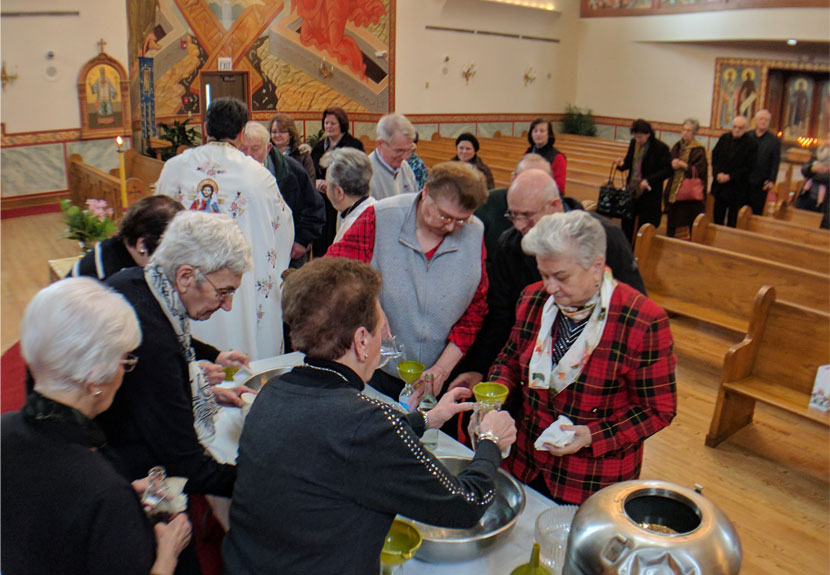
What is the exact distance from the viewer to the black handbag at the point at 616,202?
7.35 metres

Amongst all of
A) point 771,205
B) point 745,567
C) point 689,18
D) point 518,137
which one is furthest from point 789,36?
point 745,567

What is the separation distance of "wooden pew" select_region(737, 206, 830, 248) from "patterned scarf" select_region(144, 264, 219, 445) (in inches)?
226

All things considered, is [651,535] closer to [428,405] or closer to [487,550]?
[487,550]

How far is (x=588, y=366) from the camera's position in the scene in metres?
2.14

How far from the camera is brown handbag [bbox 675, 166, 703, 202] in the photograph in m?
8.08

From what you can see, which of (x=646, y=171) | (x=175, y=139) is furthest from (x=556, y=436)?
(x=175, y=139)

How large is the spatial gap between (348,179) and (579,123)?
12066 millimetres

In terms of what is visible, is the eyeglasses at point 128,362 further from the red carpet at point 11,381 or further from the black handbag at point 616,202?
the black handbag at point 616,202

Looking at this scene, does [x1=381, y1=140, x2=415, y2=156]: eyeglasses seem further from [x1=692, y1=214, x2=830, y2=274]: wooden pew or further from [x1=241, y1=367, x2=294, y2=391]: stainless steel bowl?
[x1=692, y1=214, x2=830, y2=274]: wooden pew

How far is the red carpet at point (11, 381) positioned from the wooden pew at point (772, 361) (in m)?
4.11

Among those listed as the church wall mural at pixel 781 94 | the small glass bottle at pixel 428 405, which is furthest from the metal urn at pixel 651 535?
the church wall mural at pixel 781 94

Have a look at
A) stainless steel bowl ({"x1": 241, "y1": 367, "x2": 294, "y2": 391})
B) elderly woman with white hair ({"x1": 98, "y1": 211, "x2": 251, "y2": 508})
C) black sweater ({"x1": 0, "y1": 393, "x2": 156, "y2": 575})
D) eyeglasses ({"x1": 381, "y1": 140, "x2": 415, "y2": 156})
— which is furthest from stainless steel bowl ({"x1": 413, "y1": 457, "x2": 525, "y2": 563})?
eyeglasses ({"x1": 381, "y1": 140, "x2": 415, "y2": 156})

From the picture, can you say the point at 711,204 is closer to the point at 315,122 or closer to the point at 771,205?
the point at 771,205

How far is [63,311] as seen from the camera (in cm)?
138
